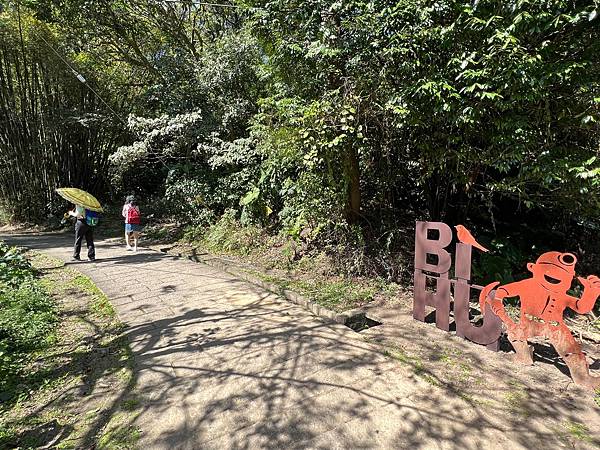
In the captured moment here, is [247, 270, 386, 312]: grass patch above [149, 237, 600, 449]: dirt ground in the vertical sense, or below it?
above

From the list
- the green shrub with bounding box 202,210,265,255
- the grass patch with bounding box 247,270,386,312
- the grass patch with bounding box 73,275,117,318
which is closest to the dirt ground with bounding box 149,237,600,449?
the grass patch with bounding box 247,270,386,312

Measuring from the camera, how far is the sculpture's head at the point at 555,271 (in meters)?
3.12

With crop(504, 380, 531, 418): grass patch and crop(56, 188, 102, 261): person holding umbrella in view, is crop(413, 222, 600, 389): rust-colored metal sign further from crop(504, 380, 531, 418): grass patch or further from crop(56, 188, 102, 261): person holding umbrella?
crop(56, 188, 102, 261): person holding umbrella

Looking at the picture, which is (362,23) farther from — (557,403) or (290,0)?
(557,403)

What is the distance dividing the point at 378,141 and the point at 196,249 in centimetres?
531

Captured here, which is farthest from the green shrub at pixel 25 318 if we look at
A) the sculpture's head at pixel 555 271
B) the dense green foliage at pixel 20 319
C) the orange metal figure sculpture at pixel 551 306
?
the sculpture's head at pixel 555 271

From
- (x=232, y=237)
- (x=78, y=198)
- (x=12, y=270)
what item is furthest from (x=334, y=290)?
(x=78, y=198)

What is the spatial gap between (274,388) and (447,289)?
2.10 meters

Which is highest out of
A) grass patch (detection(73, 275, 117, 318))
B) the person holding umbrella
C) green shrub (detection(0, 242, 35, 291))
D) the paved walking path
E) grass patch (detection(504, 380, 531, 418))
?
the person holding umbrella

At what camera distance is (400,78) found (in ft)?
13.8

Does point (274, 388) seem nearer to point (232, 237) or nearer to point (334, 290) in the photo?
point (334, 290)

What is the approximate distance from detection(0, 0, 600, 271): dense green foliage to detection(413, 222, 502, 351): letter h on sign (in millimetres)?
1117

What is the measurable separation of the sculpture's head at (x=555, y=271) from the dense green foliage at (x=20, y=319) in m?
4.70

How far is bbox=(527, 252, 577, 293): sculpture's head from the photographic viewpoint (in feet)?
10.2
